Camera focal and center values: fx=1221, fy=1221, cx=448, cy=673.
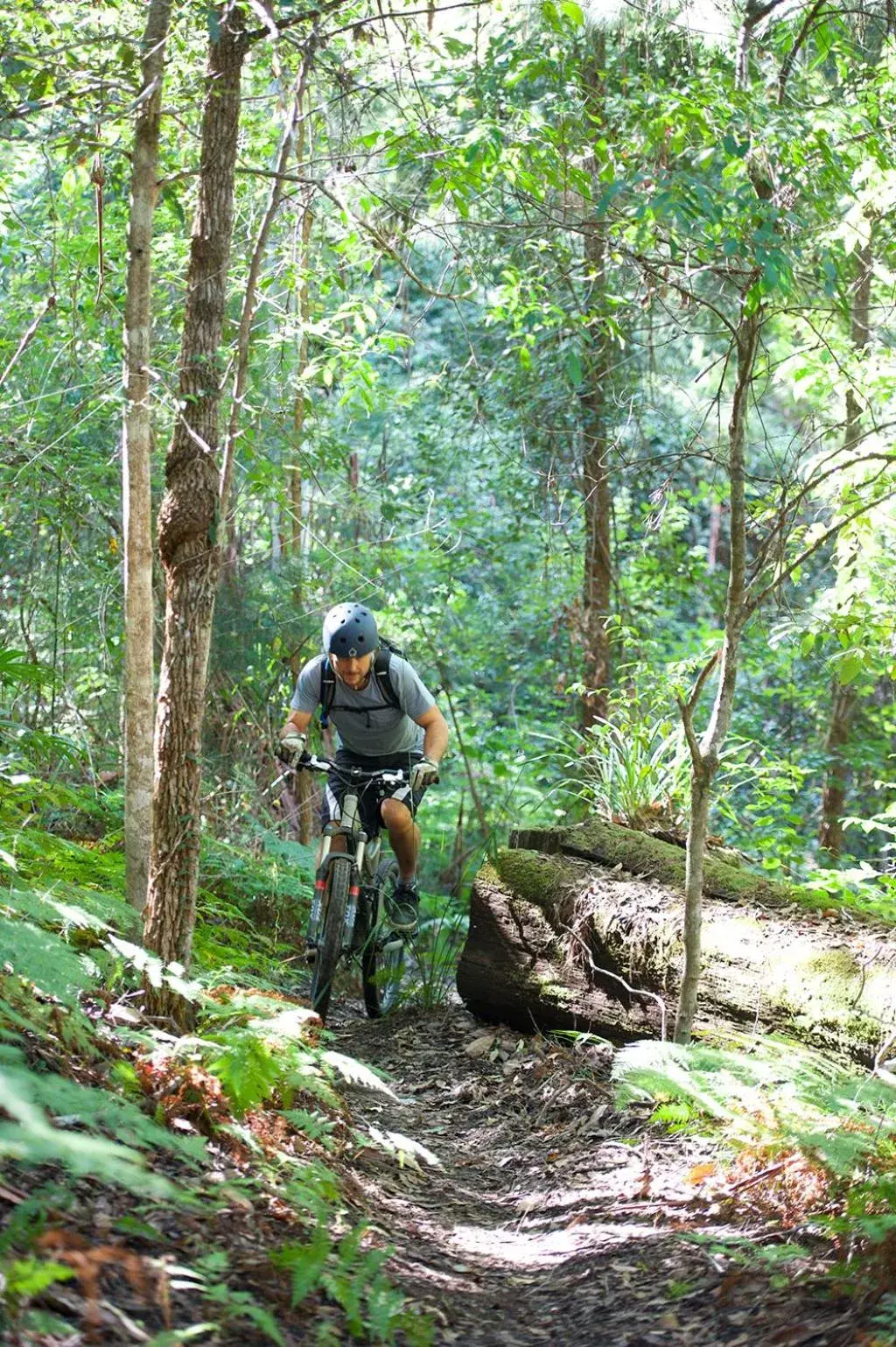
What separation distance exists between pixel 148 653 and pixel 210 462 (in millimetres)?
1252

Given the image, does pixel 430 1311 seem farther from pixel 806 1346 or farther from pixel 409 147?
pixel 409 147

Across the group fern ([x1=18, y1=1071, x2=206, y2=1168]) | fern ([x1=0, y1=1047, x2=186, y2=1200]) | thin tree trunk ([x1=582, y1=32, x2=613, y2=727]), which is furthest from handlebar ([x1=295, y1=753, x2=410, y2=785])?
fern ([x1=0, y1=1047, x2=186, y2=1200])

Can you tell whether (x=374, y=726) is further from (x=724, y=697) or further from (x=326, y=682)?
(x=724, y=697)

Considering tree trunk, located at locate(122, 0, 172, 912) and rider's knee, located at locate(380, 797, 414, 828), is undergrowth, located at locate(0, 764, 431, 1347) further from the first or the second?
rider's knee, located at locate(380, 797, 414, 828)

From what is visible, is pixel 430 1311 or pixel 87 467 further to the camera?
pixel 87 467

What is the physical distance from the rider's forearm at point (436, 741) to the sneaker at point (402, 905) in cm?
88

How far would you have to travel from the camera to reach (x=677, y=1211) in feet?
13.3

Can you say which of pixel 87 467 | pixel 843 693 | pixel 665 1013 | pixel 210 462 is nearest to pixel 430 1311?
pixel 665 1013

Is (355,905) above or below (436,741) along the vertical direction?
below

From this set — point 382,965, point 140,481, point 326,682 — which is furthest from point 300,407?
point 382,965

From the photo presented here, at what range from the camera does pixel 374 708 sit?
285 inches

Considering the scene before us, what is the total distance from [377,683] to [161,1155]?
3.94m

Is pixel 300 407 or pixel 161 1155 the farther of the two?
pixel 300 407

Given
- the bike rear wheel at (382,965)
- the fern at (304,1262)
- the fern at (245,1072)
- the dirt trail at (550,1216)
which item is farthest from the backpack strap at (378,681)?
the fern at (304,1262)
